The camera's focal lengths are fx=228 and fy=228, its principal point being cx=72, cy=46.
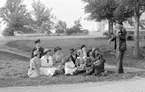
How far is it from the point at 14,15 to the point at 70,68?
39.4 m

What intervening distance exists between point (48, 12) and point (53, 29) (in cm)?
425

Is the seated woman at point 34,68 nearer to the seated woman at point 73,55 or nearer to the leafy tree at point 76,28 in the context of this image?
the seated woman at point 73,55

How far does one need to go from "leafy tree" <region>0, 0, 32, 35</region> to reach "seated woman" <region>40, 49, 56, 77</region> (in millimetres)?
37938

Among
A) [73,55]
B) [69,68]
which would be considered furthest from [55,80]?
[73,55]

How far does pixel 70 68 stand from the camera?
32.6 ft

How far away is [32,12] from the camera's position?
53.5 meters

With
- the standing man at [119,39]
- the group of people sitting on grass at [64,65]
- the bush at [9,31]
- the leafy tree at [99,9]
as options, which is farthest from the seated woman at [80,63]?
the bush at [9,31]

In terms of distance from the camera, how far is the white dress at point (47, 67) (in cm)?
959

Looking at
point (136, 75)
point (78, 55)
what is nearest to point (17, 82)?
point (78, 55)

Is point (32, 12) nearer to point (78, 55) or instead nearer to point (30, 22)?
point (30, 22)

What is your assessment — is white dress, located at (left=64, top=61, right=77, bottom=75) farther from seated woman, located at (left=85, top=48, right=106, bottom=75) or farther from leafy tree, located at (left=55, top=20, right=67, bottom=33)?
leafy tree, located at (left=55, top=20, right=67, bottom=33)

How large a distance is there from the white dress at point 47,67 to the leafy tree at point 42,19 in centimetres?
4107

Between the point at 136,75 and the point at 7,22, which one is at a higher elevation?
the point at 7,22

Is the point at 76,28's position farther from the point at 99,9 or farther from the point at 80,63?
the point at 80,63
